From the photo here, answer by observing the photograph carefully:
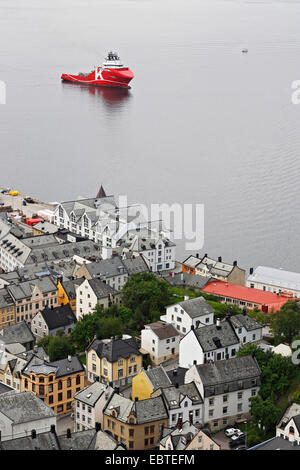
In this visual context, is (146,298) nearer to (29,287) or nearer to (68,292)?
(68,292)

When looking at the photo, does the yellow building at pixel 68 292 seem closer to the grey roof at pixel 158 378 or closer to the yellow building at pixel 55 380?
the yellow building at pixel 55 380

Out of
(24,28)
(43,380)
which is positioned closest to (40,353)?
(43,380)

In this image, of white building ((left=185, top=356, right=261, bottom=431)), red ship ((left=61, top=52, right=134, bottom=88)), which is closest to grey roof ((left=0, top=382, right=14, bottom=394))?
white building ((left=185, top=356, right=261, bottom=431))

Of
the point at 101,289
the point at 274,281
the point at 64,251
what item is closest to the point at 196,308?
the point at 101,289

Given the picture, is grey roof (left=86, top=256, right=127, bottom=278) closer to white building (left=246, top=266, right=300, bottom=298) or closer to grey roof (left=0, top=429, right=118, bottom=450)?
white building (left=246, top=266, right=300, bottom=298)
